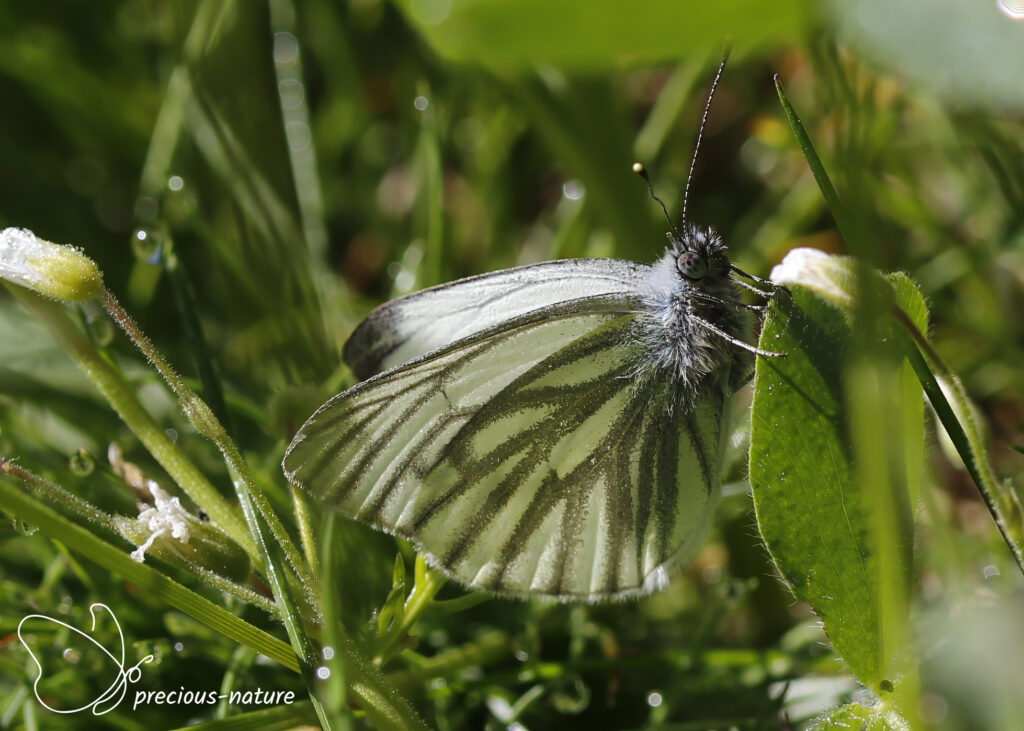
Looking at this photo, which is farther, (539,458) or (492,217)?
(492,217)

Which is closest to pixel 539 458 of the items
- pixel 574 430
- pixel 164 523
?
pixel 574 430

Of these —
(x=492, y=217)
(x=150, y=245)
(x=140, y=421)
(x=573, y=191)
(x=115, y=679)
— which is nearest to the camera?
(x=140, y=421)

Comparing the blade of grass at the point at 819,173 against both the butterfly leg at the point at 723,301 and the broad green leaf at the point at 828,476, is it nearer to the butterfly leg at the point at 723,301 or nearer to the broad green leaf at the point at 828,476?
the broad green leaf at the point at 828,476

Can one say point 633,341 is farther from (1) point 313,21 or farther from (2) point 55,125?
(2) point 55,125

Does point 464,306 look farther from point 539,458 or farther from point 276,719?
point 276,719

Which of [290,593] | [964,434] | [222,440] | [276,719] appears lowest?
[276,719]

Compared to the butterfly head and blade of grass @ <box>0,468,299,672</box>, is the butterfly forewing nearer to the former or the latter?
the butterfly head

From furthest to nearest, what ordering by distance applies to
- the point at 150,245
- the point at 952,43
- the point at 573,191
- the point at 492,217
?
the point at 492,217
the point at 573,191
the point at 150,245
the point at 952,43
